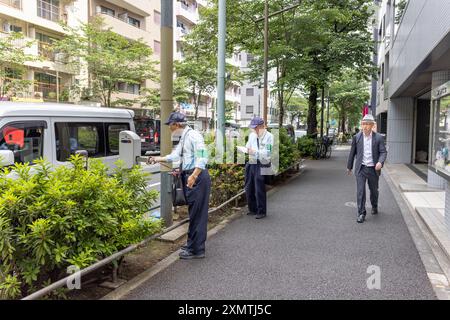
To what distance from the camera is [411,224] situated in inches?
255

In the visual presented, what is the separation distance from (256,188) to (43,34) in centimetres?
2123

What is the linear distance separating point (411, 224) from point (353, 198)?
2378 millimetres

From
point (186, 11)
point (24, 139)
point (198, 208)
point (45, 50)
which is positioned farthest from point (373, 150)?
point (186, 11)

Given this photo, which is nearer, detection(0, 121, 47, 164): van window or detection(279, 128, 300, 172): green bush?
detection(0, 121, 47, 164): van window

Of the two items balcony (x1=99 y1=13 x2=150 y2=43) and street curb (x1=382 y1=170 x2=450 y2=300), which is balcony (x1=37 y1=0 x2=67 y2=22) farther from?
street curb (x1=382 y1=170 x2=450 y2=300)

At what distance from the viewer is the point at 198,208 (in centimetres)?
459

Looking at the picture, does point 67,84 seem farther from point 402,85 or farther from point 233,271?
point 233,271

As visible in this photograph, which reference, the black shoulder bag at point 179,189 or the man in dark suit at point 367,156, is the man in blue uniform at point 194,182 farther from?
the man in dark suit at point 367,156

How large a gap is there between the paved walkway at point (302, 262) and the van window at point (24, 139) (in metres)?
3.06

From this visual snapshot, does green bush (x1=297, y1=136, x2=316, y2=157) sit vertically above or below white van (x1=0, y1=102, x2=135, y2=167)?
below

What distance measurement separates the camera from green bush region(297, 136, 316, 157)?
18797 mm

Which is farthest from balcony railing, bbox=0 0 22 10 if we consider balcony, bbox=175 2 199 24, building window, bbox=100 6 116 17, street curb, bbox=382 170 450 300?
street curb, bbox=382 170 450 300

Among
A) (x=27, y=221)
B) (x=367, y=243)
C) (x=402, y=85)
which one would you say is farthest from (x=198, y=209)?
(x=402, y=85)

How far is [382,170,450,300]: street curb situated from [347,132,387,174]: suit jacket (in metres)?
1.15
